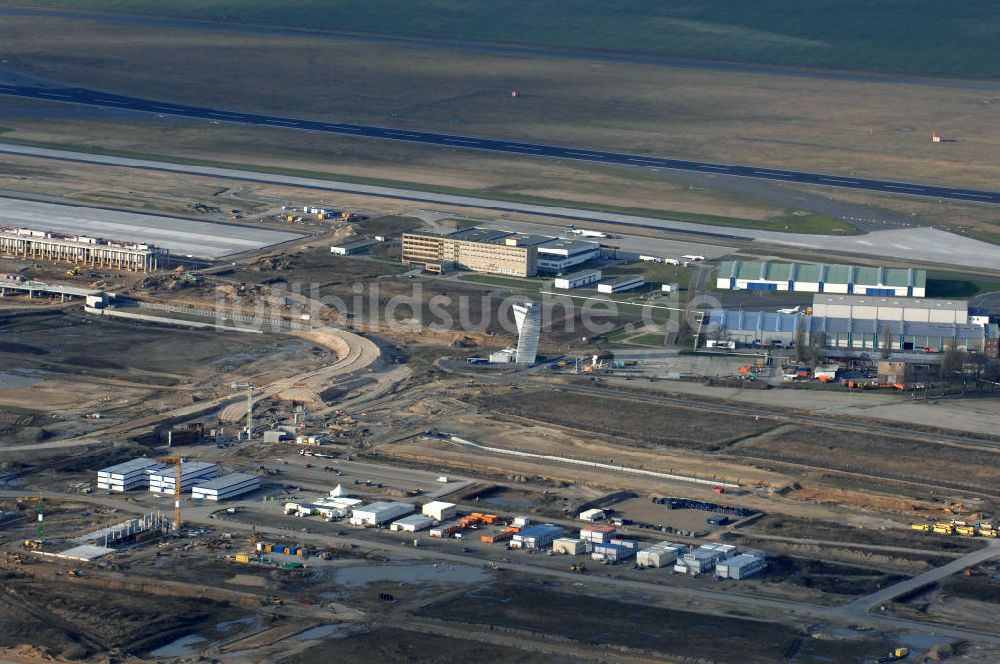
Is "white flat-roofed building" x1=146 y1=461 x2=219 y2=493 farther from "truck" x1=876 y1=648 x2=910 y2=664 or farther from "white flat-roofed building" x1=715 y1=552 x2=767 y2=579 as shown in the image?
"truck" x1=876 y1=648 x2=910 y2=664

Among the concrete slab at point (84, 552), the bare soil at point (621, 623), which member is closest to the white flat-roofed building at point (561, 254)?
the concrete slab at point (84, 552)

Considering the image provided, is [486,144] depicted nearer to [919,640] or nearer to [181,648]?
[919,640]

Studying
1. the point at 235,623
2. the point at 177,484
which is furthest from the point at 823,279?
the point at 235,623

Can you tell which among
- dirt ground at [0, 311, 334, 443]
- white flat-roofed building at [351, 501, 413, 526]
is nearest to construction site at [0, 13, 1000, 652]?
white flat-roofed building at [351, 501, 413, 526]

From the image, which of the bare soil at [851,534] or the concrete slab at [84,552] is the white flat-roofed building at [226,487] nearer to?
the concrete slab at [84,552]

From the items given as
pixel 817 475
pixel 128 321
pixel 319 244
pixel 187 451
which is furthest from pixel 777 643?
pixel 319 244

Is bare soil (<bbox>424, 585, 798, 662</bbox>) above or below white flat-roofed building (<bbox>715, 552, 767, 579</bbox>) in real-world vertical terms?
below
